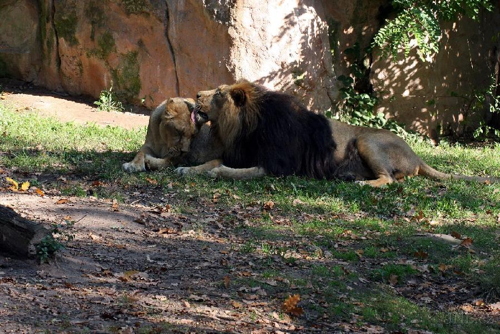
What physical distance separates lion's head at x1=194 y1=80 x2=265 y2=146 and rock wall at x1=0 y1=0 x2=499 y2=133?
105 inches

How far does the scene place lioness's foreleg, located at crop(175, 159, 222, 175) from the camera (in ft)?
30.7

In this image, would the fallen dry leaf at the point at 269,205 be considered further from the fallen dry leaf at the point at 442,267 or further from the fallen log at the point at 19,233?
the fallen log at the point at 19,233

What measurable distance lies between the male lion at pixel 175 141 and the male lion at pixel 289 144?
19 centimetres

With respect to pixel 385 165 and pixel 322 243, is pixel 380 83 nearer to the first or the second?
pixel 385 165

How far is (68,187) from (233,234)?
2.14m

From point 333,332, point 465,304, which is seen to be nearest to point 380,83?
point 465,304

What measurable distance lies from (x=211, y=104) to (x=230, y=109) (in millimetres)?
296

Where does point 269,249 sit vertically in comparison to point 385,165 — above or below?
below

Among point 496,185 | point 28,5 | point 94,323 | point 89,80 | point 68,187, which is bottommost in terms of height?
point 94,323

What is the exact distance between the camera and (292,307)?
5336 millimetres

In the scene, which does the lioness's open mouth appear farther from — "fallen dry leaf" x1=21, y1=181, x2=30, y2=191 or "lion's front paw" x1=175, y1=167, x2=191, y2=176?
"fallen dry leaf" x1=21, y1=181, x2=30, y2=191

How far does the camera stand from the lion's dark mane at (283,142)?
31.0ft

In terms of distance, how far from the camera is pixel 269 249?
265 inches

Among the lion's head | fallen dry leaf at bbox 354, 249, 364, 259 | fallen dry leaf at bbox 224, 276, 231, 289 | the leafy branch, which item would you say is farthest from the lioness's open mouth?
the leafy branch
